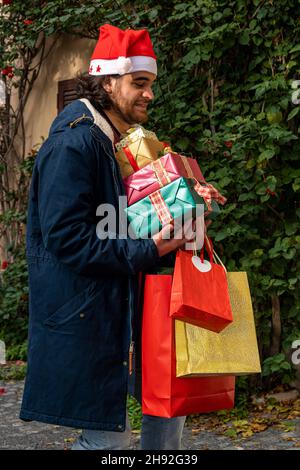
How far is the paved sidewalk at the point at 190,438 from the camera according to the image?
405 centimetres

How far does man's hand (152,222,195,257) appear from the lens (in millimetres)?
2330

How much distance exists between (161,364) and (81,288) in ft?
1.13

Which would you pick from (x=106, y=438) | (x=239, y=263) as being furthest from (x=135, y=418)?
(x=106, y=438)

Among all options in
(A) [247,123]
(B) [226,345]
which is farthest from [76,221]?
(A) [247,123]

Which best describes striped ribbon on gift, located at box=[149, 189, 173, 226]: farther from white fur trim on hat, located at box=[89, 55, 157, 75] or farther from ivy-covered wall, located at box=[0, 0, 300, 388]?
ivy-covered wall, located at box=[0, 0, 300, 388]

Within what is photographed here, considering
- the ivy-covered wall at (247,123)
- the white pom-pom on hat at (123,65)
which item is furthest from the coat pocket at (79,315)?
the ivy-covered wall at (247,123)

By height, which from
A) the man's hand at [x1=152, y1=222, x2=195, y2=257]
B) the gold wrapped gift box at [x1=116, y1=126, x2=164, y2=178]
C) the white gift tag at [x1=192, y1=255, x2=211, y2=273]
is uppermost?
the gold wrapped gift box at [x1=116, y1=126, x2=164, y2=178]

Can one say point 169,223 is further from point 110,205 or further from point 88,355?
point 88,355

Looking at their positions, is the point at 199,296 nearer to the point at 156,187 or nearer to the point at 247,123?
the point at 156,187

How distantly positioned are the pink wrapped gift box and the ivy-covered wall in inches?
82.3

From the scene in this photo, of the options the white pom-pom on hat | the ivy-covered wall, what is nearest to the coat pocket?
the white pom-pom on hat

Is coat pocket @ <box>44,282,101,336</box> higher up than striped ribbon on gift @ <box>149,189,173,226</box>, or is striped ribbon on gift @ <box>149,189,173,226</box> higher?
striped ribbon on gift @ <box>149,189,173,226</box>

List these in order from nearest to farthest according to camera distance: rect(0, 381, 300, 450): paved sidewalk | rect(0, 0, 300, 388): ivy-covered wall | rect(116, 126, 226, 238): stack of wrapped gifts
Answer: rect(116, 126, 226, 238): stack of wrapped gifts < rect(0, 381, 300, 450): paved sidewalk < rect(0, 0, 300, 388): ivy-covered wall

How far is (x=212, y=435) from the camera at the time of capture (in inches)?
167
